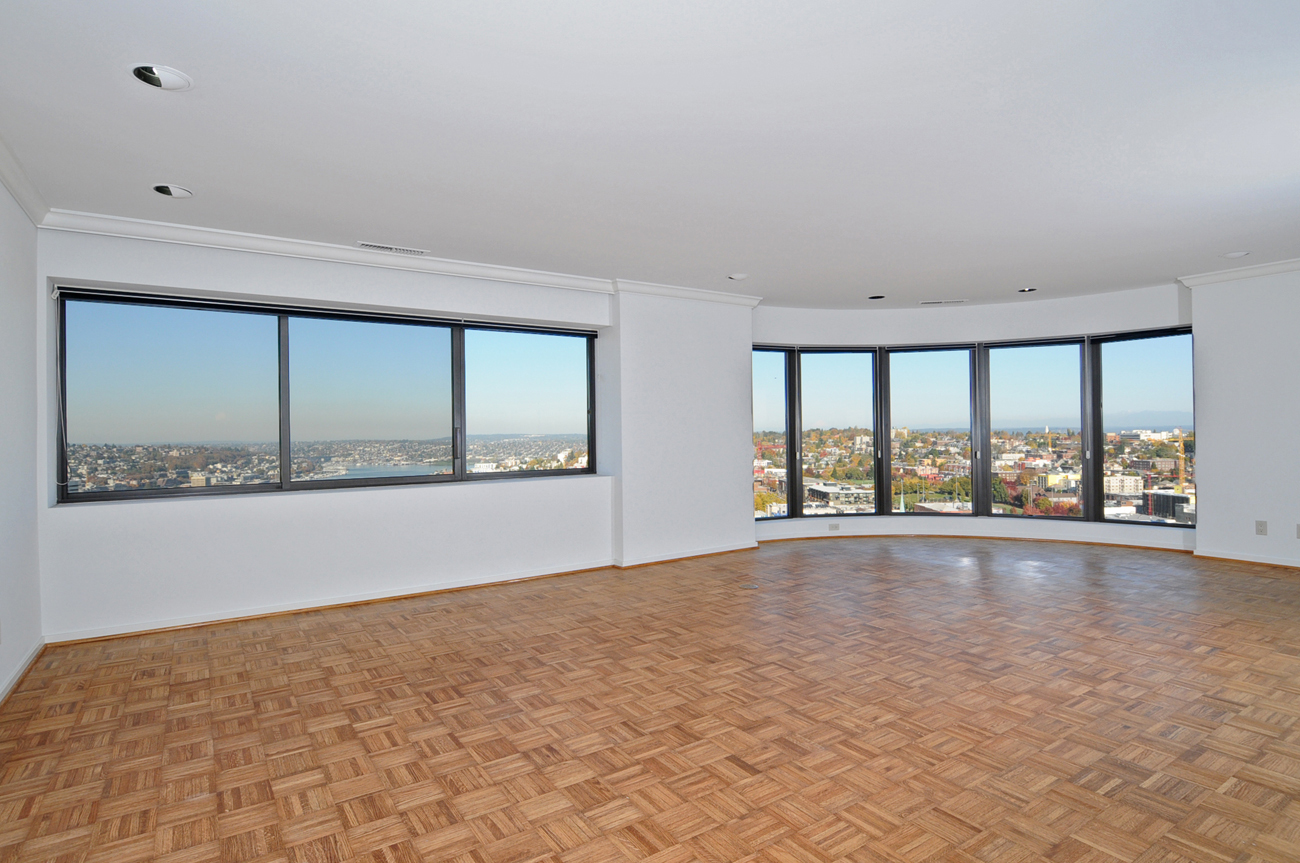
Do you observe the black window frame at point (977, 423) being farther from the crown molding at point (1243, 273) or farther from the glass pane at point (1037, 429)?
the crown molding at point (1243, 273)

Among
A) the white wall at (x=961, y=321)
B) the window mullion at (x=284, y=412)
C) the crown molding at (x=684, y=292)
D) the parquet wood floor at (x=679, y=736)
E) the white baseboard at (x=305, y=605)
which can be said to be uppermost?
the crown molding at (x=684, y=292)

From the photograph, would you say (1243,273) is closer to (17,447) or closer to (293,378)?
(293,378)

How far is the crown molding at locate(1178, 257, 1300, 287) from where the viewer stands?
18.7 feet

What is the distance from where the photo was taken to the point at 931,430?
7.96 meters

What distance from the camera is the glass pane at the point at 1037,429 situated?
24.1ft

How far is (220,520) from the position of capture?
14.9 ft

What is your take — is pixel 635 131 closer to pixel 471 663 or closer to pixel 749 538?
pixel 471 663

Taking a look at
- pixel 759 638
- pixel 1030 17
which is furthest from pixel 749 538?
pixel 1030 17

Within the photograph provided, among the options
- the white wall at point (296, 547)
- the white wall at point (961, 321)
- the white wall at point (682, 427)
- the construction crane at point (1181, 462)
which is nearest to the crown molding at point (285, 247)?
the white wall at point (682, 427)

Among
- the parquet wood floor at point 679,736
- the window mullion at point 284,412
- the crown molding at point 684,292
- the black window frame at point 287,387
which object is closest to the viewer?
the parquet wood floor at point 679,736

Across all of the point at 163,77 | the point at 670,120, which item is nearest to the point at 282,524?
the point at 163,77

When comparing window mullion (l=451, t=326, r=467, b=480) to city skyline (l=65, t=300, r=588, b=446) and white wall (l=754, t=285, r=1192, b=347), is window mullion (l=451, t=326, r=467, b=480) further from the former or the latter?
white wall (l=754, t=285, r=1192, b=347)

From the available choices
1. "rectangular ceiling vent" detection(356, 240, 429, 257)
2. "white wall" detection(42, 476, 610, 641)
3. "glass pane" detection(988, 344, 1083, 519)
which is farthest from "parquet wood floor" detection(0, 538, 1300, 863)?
"glass pane" detection(988, 344, 1083, 519)

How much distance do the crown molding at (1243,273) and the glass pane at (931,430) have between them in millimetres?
2177
